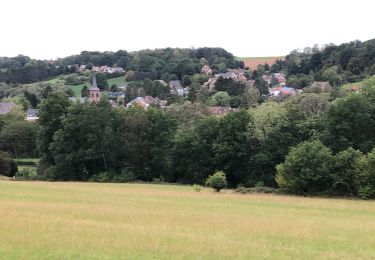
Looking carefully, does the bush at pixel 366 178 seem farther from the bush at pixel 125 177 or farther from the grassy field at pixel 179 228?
the bush at pixel 125 177

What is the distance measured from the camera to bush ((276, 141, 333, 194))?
4794 centimetres

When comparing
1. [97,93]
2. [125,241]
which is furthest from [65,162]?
[97,93]

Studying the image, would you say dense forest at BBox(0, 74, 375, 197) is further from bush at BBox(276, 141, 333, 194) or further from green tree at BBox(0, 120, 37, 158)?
green tree at BBox(0, 120, 37, 158)

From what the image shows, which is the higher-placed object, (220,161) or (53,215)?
(53,215)

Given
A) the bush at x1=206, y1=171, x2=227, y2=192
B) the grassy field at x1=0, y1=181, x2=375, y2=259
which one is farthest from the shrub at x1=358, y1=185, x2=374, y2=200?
the bush at x1=206, y1=171, x2=227, y2=192

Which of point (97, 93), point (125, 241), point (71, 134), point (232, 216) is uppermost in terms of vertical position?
point (125, 241)

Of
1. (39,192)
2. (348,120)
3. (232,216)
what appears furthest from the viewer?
(348,120)

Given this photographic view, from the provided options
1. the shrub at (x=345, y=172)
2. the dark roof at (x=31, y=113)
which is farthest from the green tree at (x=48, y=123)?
the dark roof at (x=31, y=113)

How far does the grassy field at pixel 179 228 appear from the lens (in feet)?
62.6

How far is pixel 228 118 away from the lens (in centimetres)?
6581

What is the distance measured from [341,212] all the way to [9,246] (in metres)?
23.9

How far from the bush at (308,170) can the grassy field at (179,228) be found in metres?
5.65

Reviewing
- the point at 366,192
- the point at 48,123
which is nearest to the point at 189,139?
the point at 48,123

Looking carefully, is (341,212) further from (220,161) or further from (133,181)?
(133,181)
